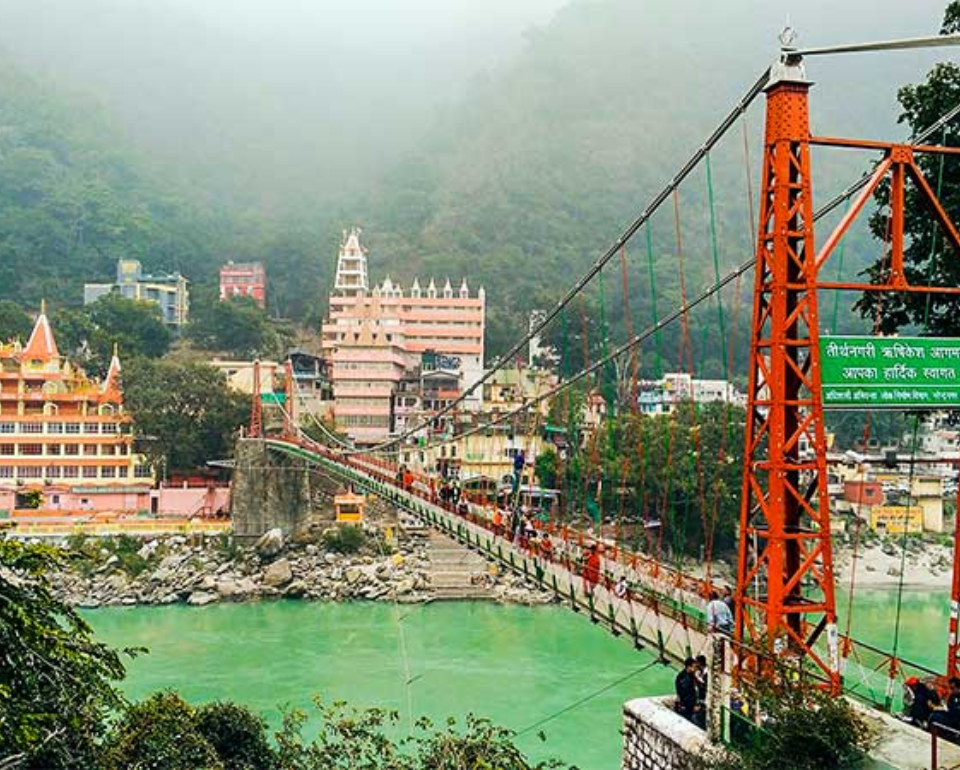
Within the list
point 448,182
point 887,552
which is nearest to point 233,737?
point 887,552

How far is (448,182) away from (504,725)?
4864cm

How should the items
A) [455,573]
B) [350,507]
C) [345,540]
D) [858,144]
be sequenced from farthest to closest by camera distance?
[350,507]
[345,540]
[455,573]
[858,144]

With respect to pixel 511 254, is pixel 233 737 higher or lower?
lower

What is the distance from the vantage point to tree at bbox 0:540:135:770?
4254mm

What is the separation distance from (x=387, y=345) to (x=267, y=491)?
670 centimetres

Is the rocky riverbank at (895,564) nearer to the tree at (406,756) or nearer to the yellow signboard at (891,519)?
the yellow signboard at (891,519)

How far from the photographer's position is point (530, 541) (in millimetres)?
8789

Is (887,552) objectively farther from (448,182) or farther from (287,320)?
(448,182)

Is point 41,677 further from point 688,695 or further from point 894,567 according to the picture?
point 894,567

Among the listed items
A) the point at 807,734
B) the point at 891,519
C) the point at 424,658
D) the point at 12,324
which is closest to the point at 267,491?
the point at 424,658

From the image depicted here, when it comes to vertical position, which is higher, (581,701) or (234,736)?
(234,736)

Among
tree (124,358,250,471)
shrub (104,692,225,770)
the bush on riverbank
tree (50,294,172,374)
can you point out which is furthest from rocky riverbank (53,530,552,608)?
the bush on riverbank

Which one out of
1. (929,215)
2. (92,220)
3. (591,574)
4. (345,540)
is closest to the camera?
(929,215)

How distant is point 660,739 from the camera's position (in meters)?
4.66
